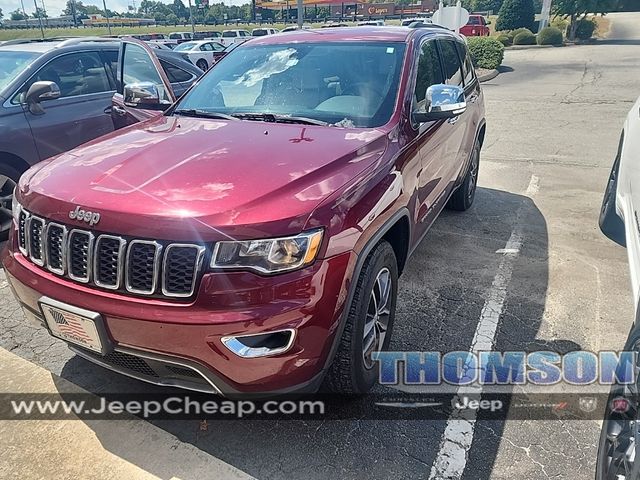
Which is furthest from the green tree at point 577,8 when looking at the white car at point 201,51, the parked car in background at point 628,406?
the parked car in background at point 628,406

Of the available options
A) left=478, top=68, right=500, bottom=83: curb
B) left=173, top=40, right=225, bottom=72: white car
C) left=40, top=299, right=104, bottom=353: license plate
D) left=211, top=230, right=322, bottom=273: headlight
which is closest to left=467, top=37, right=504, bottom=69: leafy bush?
left=478, top=68, right=500, bottom=83: curb

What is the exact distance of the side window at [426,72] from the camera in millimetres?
3369

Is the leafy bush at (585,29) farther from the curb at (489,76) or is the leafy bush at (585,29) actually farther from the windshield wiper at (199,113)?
the windshield wiper at (199,113)

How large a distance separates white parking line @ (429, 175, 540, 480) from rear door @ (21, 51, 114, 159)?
14.2 ft

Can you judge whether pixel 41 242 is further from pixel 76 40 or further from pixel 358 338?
pixel 76 40

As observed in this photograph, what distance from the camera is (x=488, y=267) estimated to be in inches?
170

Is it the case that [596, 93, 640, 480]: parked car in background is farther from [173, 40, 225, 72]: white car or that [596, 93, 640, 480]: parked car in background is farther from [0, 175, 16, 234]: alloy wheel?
[173, 40, 225, 72]: white car

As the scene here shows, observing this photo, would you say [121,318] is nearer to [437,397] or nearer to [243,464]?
[243,464]

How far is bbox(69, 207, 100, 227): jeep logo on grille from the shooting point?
2.12 meters

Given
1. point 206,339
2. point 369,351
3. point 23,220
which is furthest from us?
point 369,351

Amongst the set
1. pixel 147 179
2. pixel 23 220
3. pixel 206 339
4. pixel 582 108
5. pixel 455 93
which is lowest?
pixel 582 108

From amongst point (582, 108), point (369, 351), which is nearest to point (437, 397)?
point (369, 351)

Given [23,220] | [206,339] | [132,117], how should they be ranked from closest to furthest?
[206,339] → [23,220] → [132,117]

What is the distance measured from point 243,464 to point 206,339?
29.6 inches
